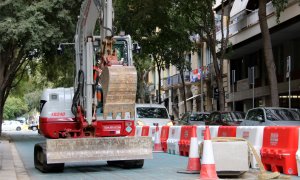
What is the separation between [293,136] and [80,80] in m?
5.03

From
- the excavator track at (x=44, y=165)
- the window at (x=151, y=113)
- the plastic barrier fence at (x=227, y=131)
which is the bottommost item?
the excavator track at (x=44, y=165)

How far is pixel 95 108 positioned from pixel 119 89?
143 centimetres

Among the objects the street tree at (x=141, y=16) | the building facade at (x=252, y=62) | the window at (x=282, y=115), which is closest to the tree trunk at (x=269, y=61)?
the building facade at (x=252, y=62)

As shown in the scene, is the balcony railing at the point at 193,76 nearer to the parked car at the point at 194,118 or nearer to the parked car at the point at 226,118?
the parked car at the point at 194,118

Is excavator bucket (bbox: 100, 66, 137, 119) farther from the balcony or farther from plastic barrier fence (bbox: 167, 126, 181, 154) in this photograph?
the balcony

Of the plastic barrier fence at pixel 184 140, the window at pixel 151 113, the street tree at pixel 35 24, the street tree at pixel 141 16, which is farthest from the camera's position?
the street tree at pixel 141 16

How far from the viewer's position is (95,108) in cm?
1223

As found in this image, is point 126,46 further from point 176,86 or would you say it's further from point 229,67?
point 176,86

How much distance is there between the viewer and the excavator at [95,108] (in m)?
11.1

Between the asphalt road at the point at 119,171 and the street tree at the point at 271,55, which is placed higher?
the street tree at the point at 271,55

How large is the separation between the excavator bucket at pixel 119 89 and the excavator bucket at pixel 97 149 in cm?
124

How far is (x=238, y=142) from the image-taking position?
34.4 feet

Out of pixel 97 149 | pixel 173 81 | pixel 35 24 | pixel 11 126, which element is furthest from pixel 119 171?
pixel 11 126

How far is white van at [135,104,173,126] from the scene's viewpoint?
23281mm
